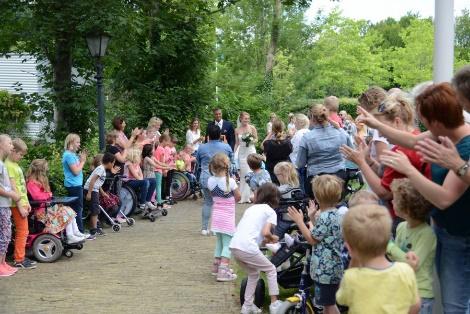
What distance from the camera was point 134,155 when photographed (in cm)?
1192

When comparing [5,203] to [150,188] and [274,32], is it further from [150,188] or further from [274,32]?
[274,32]

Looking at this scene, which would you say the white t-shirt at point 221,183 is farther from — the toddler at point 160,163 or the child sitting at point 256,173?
the toddler at point 160,163

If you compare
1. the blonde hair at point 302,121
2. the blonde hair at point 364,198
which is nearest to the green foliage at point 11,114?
the blonde hair at point 302,121

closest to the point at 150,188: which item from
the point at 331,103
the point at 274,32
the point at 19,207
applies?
the point at 19,207

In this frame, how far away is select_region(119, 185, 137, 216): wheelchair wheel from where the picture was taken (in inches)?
470

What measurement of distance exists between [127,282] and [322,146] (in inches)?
117

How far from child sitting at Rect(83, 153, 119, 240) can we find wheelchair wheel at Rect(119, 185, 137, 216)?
965mm

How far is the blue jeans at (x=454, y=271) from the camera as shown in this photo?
3625 millimetres

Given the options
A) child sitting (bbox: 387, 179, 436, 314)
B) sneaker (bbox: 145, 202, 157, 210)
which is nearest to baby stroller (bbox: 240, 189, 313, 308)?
child sitting (bbox: 387, 179, 436, 314)

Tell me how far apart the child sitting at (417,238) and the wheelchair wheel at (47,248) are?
19.3 feet

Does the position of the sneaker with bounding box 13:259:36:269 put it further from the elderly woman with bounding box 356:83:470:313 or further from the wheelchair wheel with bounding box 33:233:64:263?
the elderly woman with bounding box 356:83:470:313

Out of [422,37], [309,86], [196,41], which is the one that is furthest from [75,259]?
[422,37]

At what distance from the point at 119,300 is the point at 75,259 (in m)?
2.24

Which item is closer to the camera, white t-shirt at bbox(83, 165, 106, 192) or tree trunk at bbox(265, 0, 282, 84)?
white t-shirt at bbox(83, 165, 106, 192)
